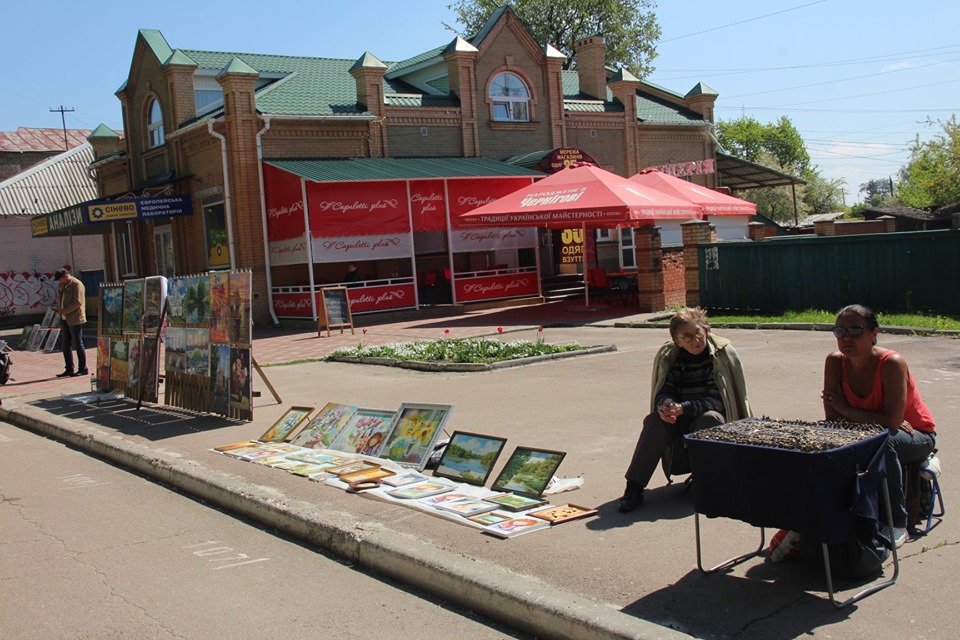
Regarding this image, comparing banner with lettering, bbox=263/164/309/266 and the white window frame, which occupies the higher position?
the white window frame

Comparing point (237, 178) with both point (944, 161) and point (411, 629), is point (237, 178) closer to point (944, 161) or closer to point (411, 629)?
point (411, 629)

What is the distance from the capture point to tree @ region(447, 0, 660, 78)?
53094 millimetres

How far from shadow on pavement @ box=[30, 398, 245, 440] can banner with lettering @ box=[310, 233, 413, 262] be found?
10928mm

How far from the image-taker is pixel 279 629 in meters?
4.81

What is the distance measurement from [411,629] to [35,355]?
1991 centimetres

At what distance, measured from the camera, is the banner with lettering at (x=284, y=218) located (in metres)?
24.2

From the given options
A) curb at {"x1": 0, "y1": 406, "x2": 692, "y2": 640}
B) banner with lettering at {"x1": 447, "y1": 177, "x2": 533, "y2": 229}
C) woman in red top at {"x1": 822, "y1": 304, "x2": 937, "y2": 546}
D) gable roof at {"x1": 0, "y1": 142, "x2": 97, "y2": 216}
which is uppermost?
gable roof at {"x1": 0, "y1": 142, "x2": 97, "y2": 216}

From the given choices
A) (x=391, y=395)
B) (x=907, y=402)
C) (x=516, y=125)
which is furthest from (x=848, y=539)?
(x=516, y=125)

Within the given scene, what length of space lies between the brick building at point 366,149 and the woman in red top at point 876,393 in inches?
641

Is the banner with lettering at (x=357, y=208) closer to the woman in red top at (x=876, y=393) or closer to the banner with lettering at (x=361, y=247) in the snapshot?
the banner with lettering at (x=361, y=247)

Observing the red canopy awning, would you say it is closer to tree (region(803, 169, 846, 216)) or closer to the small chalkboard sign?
the small chalkboard sign

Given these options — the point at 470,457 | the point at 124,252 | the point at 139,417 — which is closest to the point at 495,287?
the point at 124,252

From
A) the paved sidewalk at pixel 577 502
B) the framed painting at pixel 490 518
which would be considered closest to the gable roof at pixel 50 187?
the paved sidewalk at pixel 577 502

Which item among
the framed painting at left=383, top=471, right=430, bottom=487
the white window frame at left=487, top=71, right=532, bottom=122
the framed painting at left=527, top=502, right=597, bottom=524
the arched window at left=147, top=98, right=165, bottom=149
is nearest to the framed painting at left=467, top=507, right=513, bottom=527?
the framed painting at left=527, top=502, right=597, bottom=524
